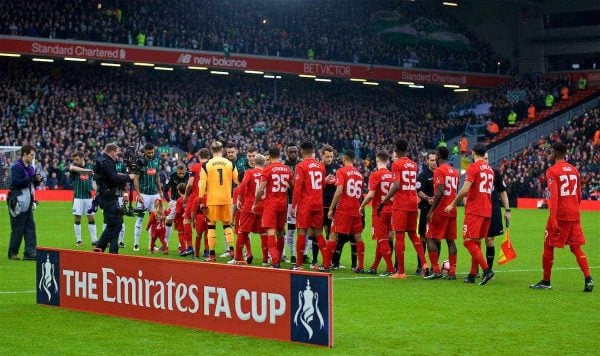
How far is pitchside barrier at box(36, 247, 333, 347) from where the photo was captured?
10422mm

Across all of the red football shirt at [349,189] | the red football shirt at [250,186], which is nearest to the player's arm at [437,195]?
the red football shirt at [349,189]

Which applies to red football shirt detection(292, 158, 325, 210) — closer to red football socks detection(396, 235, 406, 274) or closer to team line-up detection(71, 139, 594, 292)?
team line-up detection(71, 139, 594, 292)

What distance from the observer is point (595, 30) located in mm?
65750

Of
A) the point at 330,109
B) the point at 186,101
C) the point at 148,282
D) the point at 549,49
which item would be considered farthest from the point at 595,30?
the point at 148,282

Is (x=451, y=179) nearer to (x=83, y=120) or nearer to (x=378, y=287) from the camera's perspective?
(x=378, y=287)

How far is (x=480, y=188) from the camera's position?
52.4 feet

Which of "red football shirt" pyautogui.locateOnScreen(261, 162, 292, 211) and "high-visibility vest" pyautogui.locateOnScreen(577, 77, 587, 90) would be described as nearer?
"red football shirt" pyautogui.locateOnScreen(261, 162, 292, 211)

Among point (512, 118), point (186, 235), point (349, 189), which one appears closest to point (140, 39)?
point (512, 118)

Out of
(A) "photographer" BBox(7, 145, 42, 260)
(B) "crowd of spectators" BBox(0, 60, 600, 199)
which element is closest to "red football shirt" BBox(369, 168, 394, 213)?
(A) "photographer" BBox(7, 145, 42, 260)

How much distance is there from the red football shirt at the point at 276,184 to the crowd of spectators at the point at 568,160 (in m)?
30.4

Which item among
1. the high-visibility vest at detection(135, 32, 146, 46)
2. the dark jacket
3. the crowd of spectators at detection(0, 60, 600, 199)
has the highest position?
the high-visibility vest at detection(135, 32, 146, 46)

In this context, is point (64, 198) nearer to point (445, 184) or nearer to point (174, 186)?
point (174, 186)

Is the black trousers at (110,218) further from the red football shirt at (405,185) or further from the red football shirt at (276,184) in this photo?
the red football shirt at (405,185)

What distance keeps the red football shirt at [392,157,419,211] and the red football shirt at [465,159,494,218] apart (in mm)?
1226
